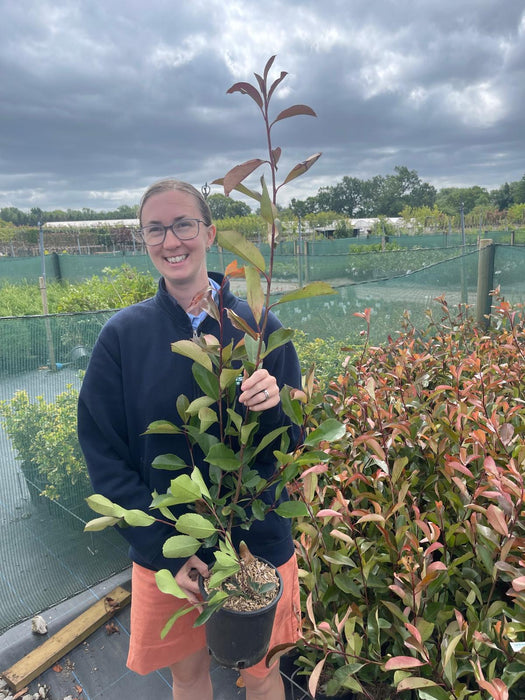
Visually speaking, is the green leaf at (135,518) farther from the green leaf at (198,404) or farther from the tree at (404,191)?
the tree at (404,191)

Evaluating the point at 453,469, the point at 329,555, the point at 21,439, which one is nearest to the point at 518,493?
the point at 453,469

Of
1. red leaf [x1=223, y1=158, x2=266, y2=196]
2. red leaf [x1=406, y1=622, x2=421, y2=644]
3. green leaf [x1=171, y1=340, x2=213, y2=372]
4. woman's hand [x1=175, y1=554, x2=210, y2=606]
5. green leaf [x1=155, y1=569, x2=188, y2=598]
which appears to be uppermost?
red leaf [x1=223, y1=158, x2=266, y2=196]

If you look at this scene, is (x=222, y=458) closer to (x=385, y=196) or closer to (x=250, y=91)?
(x=250, y=91)

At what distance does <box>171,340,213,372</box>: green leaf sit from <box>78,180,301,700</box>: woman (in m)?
0.32

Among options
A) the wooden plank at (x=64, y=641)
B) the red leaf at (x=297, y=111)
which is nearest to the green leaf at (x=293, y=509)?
the red leaf at (x=297, y=111)

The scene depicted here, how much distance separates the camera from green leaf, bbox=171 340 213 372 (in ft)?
3.20

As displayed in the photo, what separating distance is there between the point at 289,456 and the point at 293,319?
2.40 m

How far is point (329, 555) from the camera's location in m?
1.45

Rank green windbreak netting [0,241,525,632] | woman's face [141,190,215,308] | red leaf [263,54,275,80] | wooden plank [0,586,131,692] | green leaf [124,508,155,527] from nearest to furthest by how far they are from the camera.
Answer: red leaf [263,54,275,80], green leaf [124,508,155,527], woman's face [141,190,215,308], wooden plank [0,586,131,692], green windbreak netting [0,241,525,632]

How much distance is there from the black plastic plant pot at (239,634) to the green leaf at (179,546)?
234mm

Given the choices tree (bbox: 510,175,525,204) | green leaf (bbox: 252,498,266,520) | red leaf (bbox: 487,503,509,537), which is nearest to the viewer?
green leaf (bbox: 252,498,266,520)

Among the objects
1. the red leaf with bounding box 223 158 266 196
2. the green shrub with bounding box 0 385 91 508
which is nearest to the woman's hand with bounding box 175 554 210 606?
the red leaf with bounding box 223 158 266 196

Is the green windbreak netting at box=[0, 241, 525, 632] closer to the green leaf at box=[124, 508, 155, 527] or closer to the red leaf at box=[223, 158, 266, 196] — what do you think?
the green leaf at box=[124, 508, 155, 527]

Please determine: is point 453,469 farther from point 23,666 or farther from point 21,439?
point 21,439
